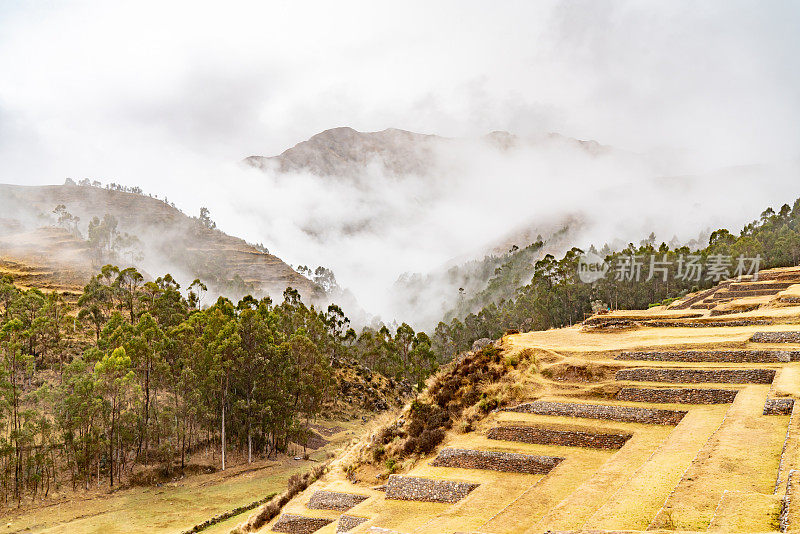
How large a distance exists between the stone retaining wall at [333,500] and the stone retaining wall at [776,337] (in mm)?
19553

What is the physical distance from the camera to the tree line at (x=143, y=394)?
40.1 meters

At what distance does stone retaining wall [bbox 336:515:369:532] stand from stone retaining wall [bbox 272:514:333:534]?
255 cm

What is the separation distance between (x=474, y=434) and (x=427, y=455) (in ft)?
7.98

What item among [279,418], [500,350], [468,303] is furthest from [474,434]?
[468,303]

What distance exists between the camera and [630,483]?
1411 centimetres

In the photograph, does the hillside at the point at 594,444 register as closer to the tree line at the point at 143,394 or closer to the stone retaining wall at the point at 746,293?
the stone retaining wall at the point at 746,293

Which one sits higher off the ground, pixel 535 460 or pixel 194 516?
pixel 535 460

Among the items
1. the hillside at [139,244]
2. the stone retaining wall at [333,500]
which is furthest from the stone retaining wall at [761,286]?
the hillside at [139,244]

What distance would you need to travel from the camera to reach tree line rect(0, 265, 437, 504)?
40.1 meters

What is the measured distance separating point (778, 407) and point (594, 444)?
6.09 metres

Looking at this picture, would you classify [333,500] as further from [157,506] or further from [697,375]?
[157,506]

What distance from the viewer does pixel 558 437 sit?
20922 millimetres

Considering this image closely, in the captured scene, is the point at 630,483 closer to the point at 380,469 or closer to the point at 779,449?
the point at 779,449

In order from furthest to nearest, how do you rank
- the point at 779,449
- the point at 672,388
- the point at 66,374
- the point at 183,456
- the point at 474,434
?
the point at 66,374
the point at 183,456
the point at 474,434
the point at 672,388
the point at 779,449
